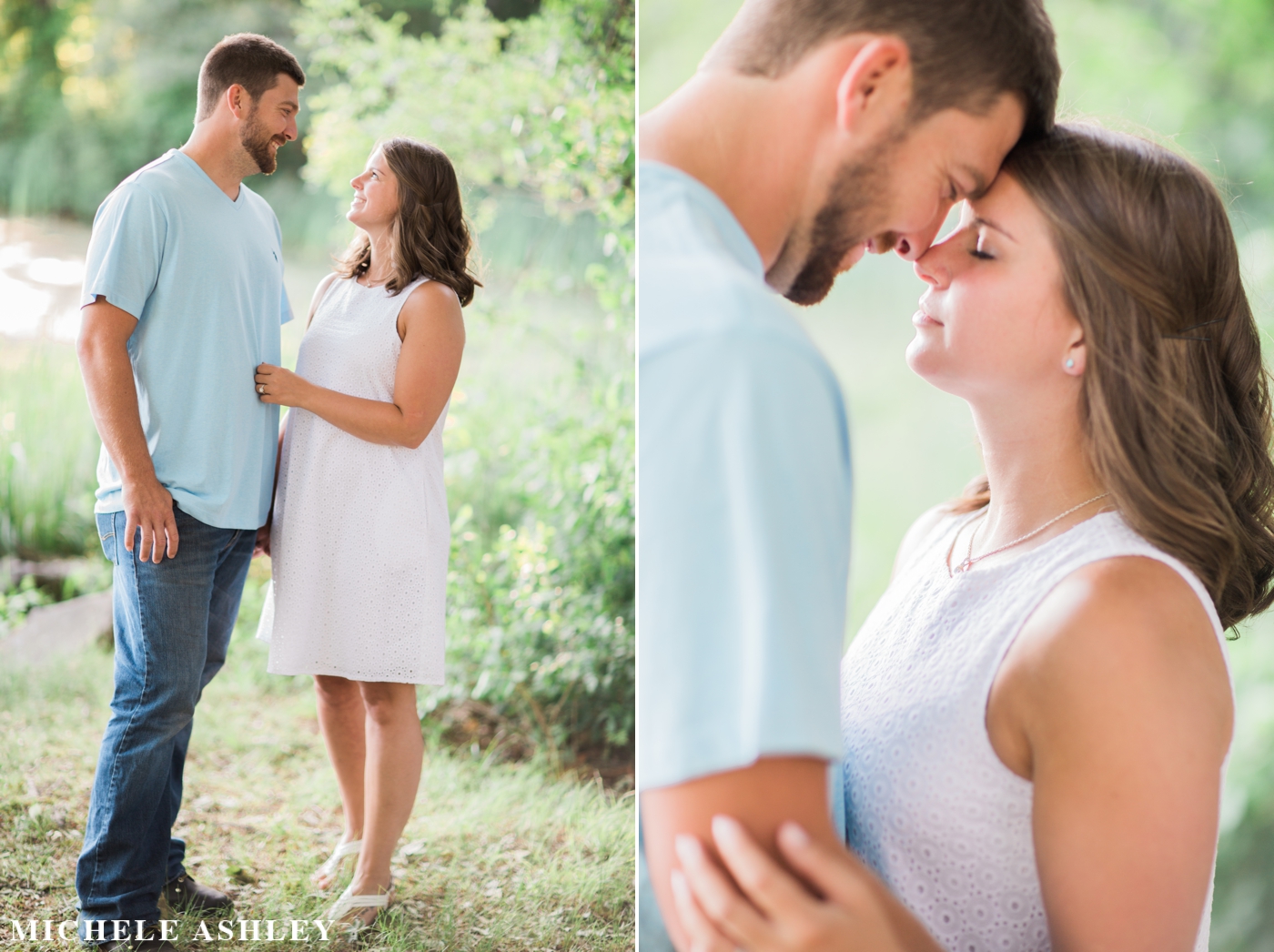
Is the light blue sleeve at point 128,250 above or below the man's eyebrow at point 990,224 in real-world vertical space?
above

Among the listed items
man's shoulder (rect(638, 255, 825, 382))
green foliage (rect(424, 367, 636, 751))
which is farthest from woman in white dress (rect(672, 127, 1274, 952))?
green foliage (rect(424, 367, 636, 751))

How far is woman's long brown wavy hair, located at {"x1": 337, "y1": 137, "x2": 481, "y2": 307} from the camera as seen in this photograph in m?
1.83

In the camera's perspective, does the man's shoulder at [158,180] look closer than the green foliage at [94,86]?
Yes

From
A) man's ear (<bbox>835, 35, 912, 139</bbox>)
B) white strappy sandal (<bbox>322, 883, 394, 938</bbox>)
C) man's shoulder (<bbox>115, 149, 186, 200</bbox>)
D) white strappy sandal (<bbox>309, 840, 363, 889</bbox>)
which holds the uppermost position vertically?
man's shoulder (<bbox>115, 149, 186, 200</bbox>)

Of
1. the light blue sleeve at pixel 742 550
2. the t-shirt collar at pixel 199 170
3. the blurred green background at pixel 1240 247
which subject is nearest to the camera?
the light blue sleeve at pixel 742 550

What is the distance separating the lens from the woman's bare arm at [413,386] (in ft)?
5.75

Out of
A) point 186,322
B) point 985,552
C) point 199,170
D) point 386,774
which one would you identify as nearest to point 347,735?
point 386,774

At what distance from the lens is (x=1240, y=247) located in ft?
7.28

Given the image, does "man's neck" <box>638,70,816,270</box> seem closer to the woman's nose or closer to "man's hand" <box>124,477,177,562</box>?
the woman's nose

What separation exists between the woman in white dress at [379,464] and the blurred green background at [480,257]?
62cm

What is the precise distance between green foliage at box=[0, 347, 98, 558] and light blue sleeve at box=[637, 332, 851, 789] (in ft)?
8.02

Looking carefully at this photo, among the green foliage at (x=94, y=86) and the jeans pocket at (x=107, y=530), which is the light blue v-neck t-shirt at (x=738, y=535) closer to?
the jeans pocket at (x=107, y=530)

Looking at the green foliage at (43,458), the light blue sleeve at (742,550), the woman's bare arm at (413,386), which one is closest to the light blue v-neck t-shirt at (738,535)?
the light blue sleeve at (742,550)

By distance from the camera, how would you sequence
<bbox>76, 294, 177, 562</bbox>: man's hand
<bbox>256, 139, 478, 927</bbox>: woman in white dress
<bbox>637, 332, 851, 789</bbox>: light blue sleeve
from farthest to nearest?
<bbox>256, 139, 478, 927</bbox>: woman in white dress, <bbox>76, 294, 177, 562</bbox>: man's hand, <bbox>637, 332, 851, 789</bbox>: light blue sleeve
